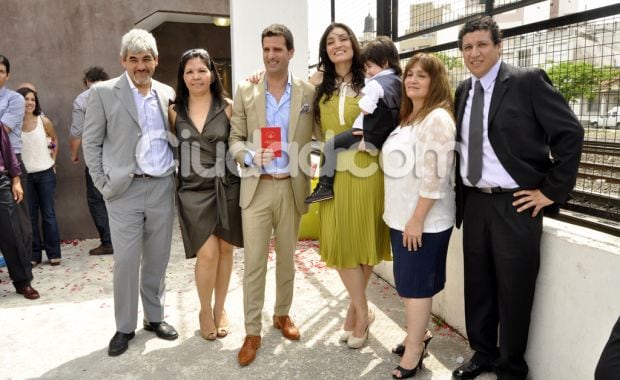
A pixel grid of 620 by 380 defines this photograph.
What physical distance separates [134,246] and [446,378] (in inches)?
88.2

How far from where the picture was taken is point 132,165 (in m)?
3.46

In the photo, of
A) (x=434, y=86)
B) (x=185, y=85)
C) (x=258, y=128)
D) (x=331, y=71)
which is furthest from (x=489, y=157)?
(x=185, y=85)

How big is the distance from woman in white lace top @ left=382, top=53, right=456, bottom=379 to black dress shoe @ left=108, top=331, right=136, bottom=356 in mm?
1864

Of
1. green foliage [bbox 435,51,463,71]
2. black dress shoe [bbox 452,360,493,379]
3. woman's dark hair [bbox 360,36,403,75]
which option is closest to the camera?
black dress shoe [bbox 452,360,493,379]

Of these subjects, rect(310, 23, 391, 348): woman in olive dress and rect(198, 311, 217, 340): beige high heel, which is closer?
rect(310, 23, 391, 348): woman in olive dress

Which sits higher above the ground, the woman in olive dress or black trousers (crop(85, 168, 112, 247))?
the woman in olive dress

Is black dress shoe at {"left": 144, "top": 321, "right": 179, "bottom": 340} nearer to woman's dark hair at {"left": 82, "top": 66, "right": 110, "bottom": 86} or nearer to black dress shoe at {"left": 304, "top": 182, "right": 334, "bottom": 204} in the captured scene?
black dress shoe at {"left": 304, "top": 182, "right": 334, "bottom": 204}

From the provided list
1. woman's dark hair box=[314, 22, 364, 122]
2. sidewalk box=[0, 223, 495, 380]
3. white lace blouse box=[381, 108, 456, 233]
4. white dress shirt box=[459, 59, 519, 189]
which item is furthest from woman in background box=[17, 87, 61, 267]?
white dress shirt box=[459, 59, 519, 189]

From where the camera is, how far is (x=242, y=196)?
11.5 feet

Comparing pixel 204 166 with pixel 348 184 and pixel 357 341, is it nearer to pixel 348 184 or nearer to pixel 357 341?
pixel 348 184

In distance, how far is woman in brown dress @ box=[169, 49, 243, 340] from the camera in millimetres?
3502

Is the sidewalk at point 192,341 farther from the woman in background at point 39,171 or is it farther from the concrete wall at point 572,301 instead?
the woman in background at point 39,171

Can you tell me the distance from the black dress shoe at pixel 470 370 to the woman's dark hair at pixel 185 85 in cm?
237

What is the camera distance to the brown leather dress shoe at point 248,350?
3.32 meters
